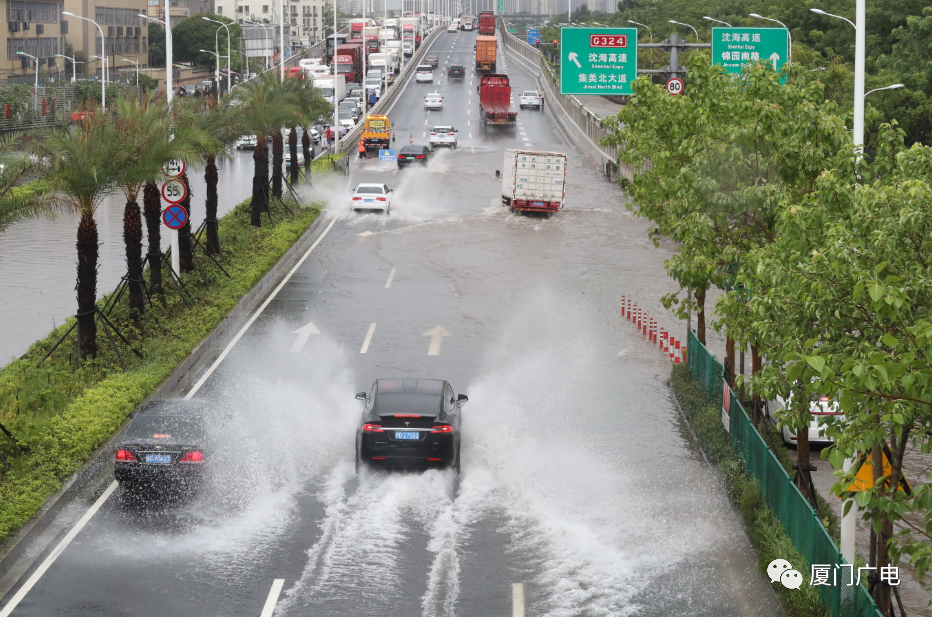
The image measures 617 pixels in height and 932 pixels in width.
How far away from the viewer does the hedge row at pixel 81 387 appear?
16359 mm

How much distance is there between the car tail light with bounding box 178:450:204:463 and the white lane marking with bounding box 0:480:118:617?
1461 mm

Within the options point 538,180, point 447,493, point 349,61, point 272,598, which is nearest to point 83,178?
point 447,493

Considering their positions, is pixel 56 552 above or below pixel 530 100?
below

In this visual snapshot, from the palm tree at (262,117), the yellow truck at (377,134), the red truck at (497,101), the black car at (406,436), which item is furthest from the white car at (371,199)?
the red truck at (497,101)

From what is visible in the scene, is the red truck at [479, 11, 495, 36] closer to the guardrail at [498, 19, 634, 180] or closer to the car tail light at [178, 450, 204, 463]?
the guardrail at [498, 19, 634, 180]

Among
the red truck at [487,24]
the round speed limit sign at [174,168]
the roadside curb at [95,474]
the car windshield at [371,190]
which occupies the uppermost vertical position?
the red truck at [487,24]

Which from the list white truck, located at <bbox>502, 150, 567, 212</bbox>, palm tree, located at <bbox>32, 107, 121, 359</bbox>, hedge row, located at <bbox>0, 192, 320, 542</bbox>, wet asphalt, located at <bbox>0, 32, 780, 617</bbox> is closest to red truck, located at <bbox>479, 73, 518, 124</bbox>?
white truck, located at <bbox>502, 150, 567, 212</bbox>

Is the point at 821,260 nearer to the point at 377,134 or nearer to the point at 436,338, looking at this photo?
the point at 436,338

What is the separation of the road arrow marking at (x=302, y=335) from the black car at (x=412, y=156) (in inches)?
1471

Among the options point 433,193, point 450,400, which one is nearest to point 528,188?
point 433,193

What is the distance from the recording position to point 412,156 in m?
64.7

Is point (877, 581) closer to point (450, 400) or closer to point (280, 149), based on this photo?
point (450, 400)

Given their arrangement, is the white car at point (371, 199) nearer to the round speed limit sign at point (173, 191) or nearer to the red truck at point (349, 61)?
the round speed limit sign at point (173, 191)

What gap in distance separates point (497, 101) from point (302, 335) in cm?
5912
